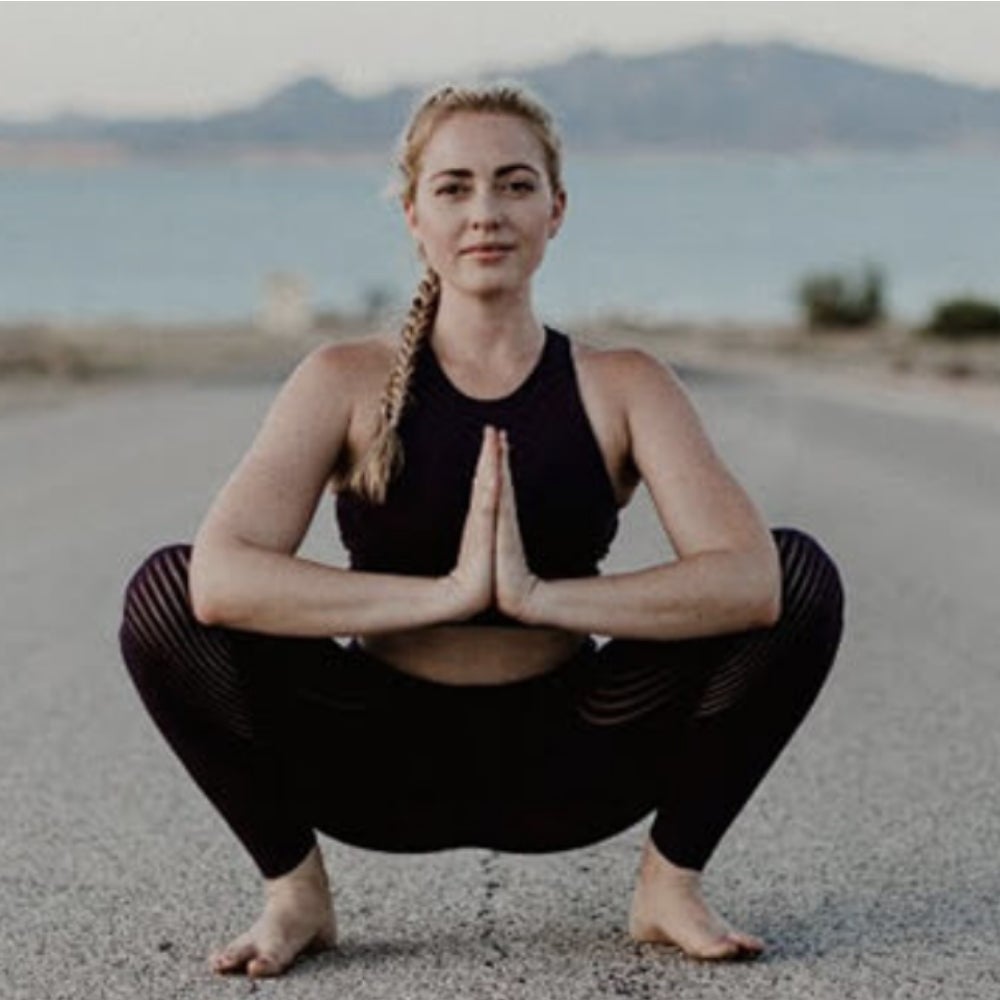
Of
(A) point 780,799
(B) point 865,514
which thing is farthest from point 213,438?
(A) point 780,799

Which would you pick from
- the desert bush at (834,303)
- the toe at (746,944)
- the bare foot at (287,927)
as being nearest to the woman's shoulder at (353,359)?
the bare foot at (287,927)

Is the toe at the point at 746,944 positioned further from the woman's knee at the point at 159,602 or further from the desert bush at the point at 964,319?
the desert bush at the point at 964,319

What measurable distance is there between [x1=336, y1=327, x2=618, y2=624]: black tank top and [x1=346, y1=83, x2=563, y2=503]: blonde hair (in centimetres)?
4

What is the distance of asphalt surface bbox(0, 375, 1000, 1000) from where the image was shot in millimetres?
5234

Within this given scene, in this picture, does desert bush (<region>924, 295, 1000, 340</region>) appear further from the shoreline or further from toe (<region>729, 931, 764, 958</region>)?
toe (<region>729, 931, 764, 958</region>)

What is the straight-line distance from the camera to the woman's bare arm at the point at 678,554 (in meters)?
5.01

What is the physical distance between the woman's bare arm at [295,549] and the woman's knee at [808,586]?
516 mm

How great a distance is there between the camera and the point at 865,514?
47.2 feet

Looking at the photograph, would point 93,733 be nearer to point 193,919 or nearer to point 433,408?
point 193,919

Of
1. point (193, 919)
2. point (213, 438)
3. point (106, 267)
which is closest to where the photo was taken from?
point (193, 919)

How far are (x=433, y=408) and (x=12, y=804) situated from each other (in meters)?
2.18

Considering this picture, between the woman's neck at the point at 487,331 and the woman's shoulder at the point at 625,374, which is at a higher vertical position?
the woman's neck at the point at 487,331

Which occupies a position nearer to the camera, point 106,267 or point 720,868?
point 720,868

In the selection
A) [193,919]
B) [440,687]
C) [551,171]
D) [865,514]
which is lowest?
[865,514]
